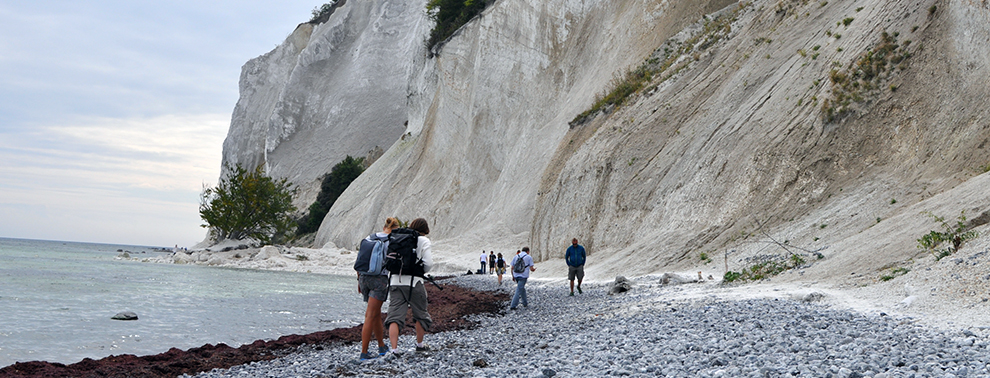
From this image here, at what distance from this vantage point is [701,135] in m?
22.3

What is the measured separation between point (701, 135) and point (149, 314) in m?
17.7

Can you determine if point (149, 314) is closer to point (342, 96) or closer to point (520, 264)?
point (520, 264)

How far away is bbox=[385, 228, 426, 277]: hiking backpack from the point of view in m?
7.27

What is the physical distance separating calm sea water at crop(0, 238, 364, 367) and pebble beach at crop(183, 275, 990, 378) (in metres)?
3.86

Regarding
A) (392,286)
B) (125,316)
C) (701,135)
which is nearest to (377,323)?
(392,286)

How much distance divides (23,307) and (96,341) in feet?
20.8

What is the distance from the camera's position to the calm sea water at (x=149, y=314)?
11062mm

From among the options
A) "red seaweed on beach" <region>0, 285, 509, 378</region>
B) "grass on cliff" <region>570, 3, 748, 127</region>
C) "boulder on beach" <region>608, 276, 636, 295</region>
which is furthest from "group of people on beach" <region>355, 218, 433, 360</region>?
"grass on cliff" <region>570, 3, 748, 127</region>

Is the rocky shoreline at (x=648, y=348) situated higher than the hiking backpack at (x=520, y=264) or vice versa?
the hiking backpack at (x=520, y=264)

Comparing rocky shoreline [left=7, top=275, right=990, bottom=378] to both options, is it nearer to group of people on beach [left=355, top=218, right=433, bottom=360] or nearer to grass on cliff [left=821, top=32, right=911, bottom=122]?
group of people on beach [left=355, top=218, right=433, bottom=360]

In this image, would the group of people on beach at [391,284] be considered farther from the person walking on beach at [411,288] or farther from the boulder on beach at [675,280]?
the boulder on beach at [675,280]

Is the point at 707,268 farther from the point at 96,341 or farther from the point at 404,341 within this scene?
the point at 96,341

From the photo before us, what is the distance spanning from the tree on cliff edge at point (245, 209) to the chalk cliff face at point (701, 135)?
8183mm

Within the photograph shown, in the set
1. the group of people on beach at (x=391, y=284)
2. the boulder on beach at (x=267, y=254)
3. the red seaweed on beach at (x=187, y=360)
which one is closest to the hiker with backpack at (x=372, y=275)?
the group of people on beach at (x=391, y=284)
